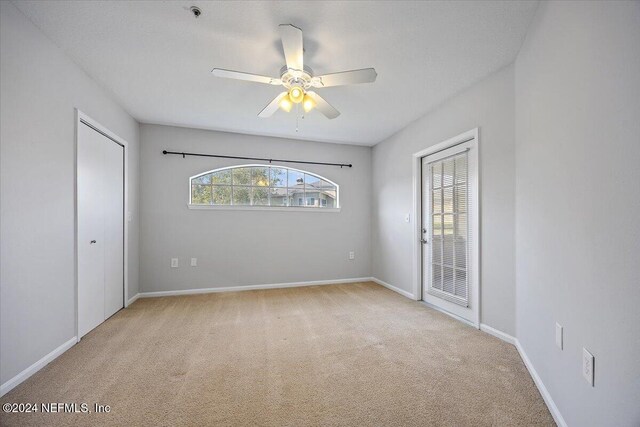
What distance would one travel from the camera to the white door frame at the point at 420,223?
2643 mm

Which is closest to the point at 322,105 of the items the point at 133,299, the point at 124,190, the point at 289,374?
the point at 289,374

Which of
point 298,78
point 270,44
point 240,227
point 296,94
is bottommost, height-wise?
point 240,227

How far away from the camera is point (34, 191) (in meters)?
1.88

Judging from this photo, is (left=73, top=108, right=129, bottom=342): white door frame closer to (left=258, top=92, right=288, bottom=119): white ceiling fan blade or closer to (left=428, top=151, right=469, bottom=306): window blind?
(left=258, top=92, right=288, bottom=119): white ceiling fan blade

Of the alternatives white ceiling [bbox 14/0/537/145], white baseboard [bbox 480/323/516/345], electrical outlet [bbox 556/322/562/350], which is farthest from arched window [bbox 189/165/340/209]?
electrical outlet [bbox 556/322/562/350]

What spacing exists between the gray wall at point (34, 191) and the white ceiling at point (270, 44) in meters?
0.22

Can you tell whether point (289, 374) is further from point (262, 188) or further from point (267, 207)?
point (262, 188)

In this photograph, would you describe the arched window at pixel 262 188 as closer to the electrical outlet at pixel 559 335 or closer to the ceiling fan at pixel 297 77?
the ceiling fan at pixel 297 77

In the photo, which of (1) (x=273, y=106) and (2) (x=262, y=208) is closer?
(1) (x=273, y=106)

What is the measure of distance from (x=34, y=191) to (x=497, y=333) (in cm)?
398

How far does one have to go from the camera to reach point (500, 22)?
72.3 inches

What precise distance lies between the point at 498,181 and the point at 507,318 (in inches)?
49.3

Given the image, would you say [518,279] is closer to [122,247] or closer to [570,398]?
[570,398]

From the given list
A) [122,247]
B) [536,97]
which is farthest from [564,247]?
[122,247]
